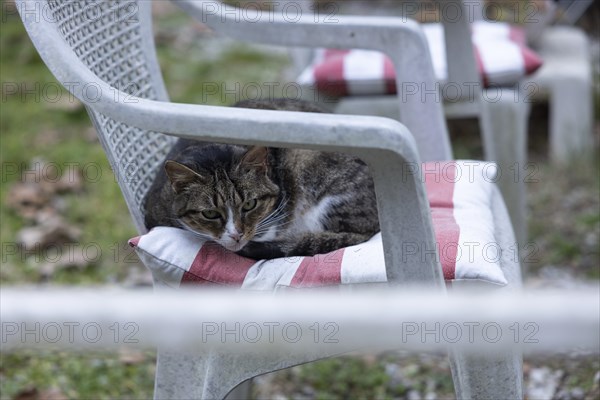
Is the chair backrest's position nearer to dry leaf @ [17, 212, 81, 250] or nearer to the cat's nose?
the cat's nose

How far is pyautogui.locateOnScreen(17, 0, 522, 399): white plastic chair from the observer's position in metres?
1.28

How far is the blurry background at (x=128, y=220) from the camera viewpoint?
2.40 meters

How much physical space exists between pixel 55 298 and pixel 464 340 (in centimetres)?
39

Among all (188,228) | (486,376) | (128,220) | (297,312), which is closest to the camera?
(297,312)

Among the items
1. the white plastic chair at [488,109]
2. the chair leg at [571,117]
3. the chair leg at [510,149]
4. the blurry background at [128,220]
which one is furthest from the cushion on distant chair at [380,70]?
the chair leg at [571,117]

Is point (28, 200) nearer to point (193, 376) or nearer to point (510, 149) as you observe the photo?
point (510, 149)

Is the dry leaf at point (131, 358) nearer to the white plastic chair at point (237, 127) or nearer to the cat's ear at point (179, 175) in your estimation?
the white plastic chair at point (237, 127)

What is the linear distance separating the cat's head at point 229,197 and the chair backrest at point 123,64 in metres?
0.11

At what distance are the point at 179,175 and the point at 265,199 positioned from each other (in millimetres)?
214

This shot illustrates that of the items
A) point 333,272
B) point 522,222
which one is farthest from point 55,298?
point 522,222

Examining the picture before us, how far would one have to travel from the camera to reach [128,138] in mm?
1861

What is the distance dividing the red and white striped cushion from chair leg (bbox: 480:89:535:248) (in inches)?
39.9

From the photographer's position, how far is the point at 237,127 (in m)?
1.29

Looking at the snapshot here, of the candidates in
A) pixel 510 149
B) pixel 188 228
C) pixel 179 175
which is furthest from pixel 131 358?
pixel 510 149
